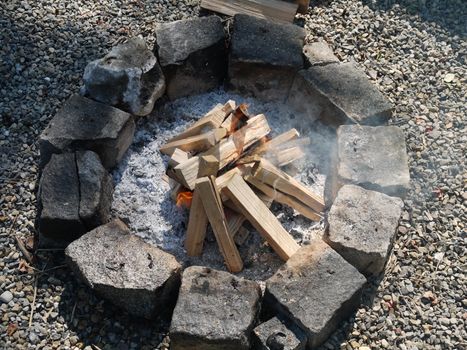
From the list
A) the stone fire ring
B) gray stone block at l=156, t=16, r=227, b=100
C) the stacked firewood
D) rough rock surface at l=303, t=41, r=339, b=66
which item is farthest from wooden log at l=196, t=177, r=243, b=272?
rough rock surface at l=303, t=41, r=339, b=66

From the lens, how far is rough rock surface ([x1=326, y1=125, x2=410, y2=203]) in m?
3.97

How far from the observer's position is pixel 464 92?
16.0 ft

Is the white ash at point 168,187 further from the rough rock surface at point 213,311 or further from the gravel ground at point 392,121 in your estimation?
the gravel ground at point 392,121

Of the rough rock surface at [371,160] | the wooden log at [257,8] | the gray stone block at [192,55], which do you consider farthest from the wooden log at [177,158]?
the wooden log at [257,8]

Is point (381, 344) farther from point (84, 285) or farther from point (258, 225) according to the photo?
point (84, 285)

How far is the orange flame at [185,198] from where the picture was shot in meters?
3.91

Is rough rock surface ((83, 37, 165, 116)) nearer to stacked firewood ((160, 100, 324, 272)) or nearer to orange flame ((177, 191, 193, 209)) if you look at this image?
stacked firewood ((160, 100, 324, 272))

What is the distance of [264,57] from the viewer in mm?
4500

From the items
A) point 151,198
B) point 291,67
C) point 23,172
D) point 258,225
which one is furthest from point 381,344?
point 23,172

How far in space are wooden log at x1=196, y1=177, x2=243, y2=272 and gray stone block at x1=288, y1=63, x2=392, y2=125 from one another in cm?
116

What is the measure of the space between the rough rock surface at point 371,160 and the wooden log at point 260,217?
509 mm

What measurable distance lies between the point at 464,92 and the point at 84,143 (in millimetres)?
2906

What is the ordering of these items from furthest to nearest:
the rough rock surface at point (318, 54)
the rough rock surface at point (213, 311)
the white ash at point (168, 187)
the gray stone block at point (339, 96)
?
the rough rock surface at point (318, 54), the gray stone block at point (339, 96), the white ash at point (168, 187), the rough rock surface at point (213, 311)

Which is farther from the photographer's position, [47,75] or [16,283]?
[47,75]
